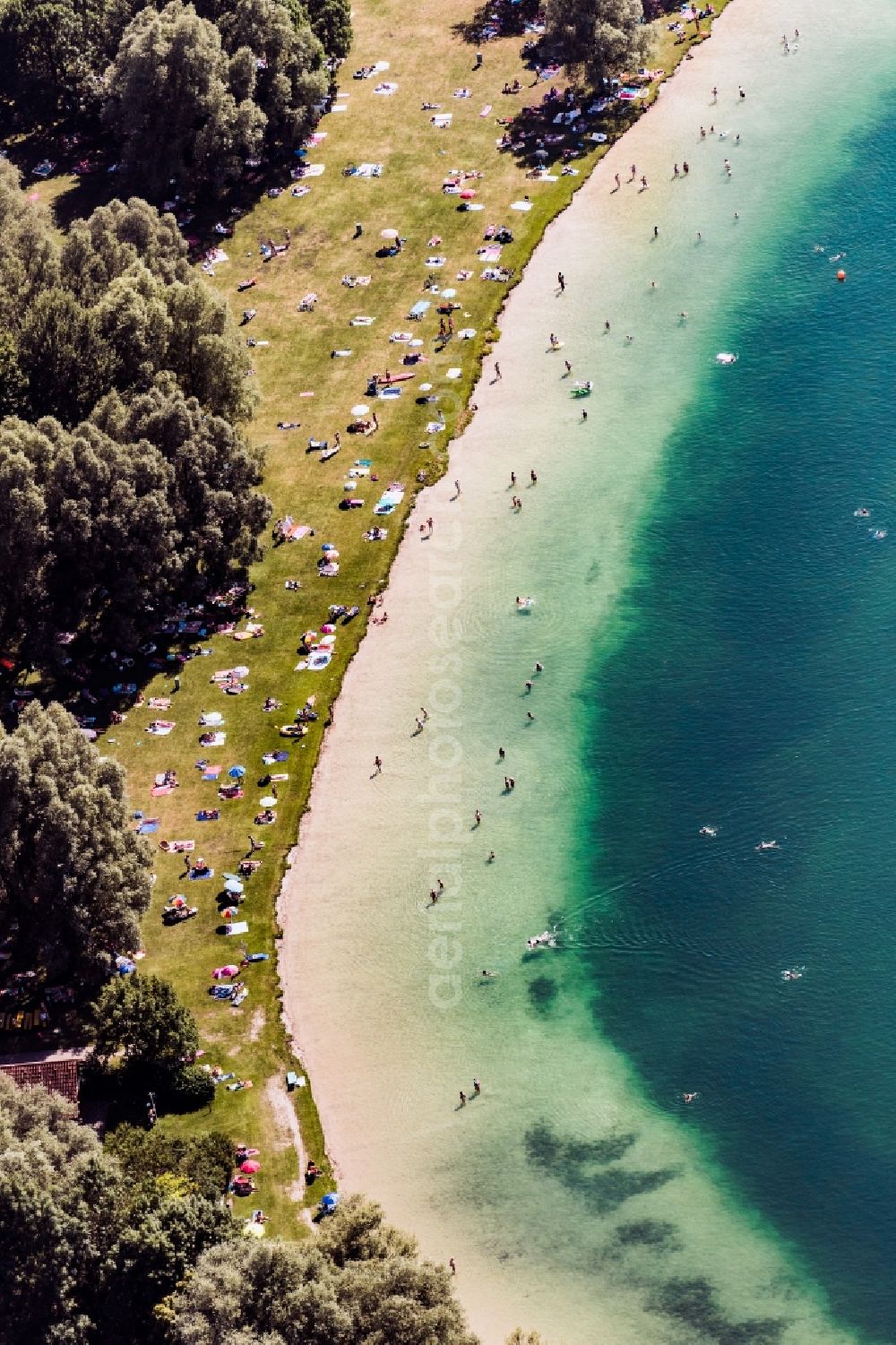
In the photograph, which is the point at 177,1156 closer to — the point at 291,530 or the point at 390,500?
the point at 291,530

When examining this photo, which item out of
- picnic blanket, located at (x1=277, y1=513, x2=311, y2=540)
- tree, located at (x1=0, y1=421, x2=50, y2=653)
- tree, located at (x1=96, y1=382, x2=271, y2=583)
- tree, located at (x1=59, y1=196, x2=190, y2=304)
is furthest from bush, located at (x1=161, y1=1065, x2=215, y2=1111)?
tree, located at (x1=59, y1=196, x2=190, y2=304)

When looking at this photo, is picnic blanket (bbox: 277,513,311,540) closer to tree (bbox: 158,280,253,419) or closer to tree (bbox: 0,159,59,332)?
tree (bbox: 158,280,253,419)

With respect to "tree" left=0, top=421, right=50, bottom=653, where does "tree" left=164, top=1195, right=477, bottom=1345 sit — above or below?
below

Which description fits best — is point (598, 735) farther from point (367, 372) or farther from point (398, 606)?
point (367, 372)

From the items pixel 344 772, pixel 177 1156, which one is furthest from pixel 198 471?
pixel 177 1156

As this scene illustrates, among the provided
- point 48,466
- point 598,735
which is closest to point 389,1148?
point 598,735

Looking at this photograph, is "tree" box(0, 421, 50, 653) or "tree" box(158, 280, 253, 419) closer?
"tree" box(0, 421, 50, 653)
